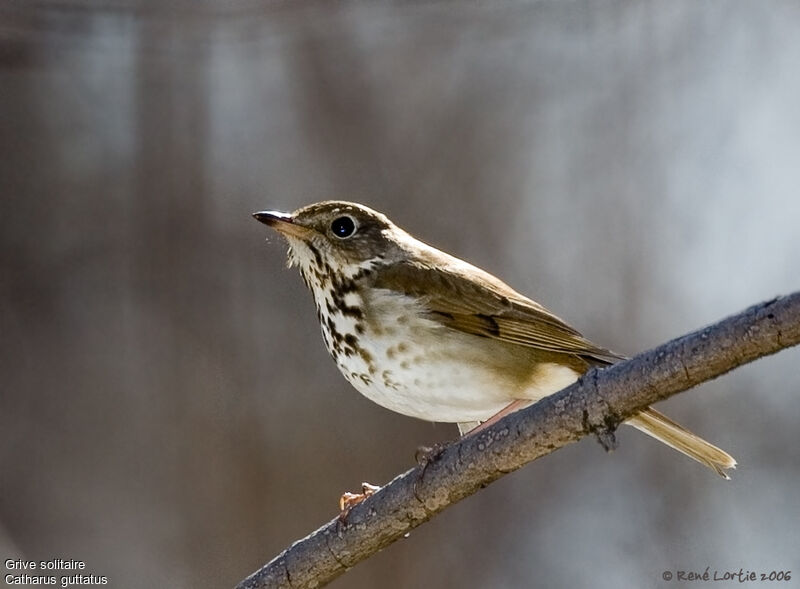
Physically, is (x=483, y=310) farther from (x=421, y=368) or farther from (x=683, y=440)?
(x=683, y=440)

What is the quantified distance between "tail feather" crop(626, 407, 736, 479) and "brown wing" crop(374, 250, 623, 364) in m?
0.28

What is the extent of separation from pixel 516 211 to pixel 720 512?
227cm

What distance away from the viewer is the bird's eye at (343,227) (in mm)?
4270

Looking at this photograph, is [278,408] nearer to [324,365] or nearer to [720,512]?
[324,365]

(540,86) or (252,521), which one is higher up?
(540,86)

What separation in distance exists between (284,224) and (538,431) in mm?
1604

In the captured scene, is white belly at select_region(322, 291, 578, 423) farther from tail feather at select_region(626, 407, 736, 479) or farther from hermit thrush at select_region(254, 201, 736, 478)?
tail feather at select_region(626, 407, 736, 479)

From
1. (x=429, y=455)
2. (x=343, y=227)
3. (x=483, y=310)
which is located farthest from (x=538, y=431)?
(x=343, y=227)

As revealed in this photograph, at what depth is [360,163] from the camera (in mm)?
7449

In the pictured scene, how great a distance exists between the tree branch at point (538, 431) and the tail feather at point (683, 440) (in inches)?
31.5

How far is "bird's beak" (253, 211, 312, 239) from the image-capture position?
4.13m

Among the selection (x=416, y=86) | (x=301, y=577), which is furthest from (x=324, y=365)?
(x=301, y=577)

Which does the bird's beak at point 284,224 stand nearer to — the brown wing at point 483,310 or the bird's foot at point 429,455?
the brown wing at point 483,310

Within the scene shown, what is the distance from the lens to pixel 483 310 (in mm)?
4164
